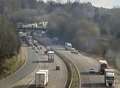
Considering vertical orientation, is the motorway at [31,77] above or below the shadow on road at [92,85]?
below

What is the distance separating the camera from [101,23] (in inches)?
5782

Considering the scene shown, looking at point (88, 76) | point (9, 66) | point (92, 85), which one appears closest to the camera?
point (92, 85)

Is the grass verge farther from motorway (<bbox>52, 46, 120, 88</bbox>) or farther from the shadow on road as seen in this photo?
the shadow on road

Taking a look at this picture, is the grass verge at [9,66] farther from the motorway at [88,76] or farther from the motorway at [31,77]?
the motorway at [88,76]

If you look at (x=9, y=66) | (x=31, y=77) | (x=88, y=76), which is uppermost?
(x=9, y=66)

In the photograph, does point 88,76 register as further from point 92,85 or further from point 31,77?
point 92,85

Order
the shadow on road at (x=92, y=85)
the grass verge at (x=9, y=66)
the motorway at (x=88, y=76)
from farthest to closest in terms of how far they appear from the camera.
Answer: the grass verge at (x=9, y=66) < the motorway at (x=88, y=76) < the shadow on road at (x=92, y=85)

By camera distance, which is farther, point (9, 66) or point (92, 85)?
point (9, 66)

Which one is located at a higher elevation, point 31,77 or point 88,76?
point 88,76

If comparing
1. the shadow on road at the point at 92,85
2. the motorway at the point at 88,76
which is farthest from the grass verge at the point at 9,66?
the shadow on road at the point at 92,85

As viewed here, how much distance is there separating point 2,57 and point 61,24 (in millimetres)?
85929

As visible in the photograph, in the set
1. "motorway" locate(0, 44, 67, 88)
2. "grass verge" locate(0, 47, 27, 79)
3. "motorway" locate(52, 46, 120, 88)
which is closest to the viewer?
Result: "motorway" locate(52, 46, 120, 88)

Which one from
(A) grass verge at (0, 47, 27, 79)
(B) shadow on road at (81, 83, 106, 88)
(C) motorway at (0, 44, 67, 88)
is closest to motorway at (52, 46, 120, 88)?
(B) shadow on road at (81, 83, 106, 88)

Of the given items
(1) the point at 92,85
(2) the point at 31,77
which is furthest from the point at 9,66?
(1) the point at 92,85
